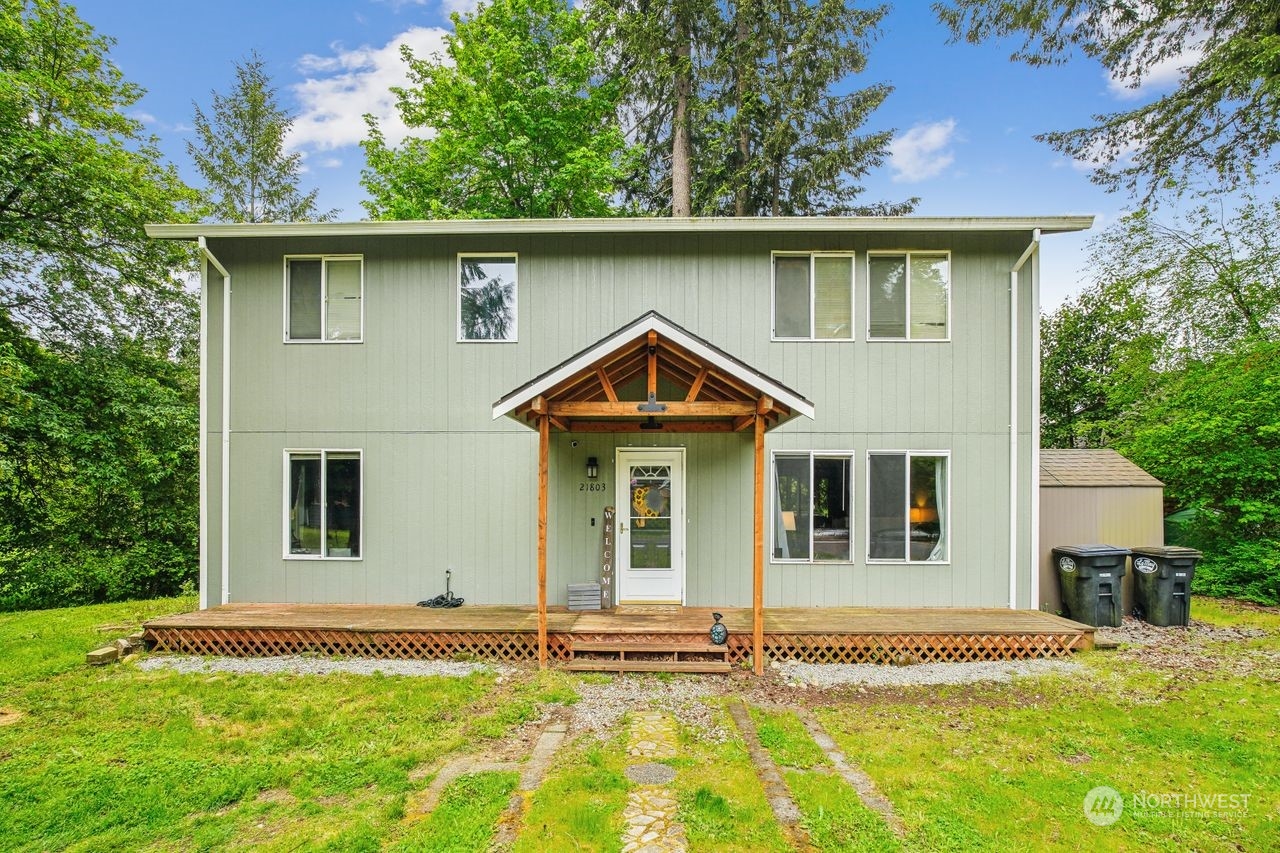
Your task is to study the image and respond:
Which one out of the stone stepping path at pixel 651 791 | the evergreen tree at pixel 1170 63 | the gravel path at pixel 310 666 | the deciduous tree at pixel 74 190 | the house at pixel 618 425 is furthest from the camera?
the evergreen tree at pixel 1170 63

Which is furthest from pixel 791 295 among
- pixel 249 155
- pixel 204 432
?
pixel 249 155

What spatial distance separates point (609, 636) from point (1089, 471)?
693 cm

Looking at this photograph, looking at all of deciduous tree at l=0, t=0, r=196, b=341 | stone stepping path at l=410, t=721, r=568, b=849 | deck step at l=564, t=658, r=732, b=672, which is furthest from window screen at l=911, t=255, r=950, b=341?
deciduous tree at l=0, t=0, r=196, b=341

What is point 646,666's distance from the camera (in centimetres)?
539

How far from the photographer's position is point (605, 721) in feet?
14.2

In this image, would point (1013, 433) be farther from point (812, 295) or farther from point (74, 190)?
point (74, 190)

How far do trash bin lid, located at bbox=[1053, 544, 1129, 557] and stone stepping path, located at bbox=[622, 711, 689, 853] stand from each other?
18.6 ft

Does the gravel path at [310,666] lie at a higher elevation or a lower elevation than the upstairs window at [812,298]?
lower

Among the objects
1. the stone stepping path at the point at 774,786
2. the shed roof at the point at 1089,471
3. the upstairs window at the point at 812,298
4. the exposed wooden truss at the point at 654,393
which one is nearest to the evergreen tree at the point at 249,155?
the exposed wooden truss at the point at 654,393

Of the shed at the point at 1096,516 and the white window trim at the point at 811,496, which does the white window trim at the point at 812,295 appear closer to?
the white window trim at the point at 811,496

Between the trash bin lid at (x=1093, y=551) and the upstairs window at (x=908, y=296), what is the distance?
308 centimetres

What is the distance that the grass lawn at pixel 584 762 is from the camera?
115 inches

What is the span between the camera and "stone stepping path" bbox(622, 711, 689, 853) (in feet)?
9.39

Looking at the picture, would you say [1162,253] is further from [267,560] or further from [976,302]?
[267,560]
